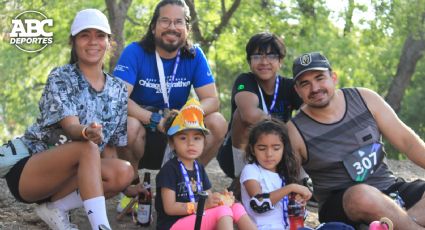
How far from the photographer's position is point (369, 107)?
461 cm

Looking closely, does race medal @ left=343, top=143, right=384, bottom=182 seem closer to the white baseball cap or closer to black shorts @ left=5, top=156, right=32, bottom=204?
the white baseball cap

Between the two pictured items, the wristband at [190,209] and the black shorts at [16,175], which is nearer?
the wristband at [190,209]

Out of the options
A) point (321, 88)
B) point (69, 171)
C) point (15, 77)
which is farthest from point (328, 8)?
point (69, 171)

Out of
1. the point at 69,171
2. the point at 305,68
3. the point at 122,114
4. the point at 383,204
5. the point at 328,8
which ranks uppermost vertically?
the point at 328,8

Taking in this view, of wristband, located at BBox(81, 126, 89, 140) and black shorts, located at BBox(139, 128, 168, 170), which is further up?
wristband, located at BBox(81, 126, 89, 140)

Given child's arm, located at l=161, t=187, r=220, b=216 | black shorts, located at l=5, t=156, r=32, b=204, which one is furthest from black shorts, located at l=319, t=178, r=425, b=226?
black shorts, located at l=5, t=156, r=32, b=204

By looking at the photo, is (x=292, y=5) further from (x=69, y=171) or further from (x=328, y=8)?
(x=69, y=171)

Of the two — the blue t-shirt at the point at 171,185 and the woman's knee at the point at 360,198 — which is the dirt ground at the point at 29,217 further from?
the woman's knee at the point at 360,198

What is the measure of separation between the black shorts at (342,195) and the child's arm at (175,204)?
92 cm

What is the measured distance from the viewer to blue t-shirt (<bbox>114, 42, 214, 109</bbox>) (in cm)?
518

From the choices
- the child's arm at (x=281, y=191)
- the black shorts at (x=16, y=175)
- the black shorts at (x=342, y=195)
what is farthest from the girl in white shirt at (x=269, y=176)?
the black shorts at (x=16, y=175)

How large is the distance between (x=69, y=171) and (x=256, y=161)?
139cm

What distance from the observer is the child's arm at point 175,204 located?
4.00m

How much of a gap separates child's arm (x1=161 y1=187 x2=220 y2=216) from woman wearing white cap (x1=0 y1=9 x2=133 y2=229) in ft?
1.30
